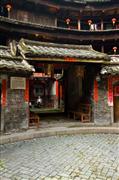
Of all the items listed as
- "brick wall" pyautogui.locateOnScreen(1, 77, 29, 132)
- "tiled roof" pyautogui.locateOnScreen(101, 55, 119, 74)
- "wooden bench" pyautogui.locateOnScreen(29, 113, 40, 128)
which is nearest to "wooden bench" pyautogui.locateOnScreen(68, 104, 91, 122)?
"tiled roof" pyautogui.locateOnScreen(101, 55, 119, 74)

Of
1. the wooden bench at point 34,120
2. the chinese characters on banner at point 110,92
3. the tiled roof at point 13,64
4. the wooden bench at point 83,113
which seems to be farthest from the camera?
the wooden bench at point 83,113

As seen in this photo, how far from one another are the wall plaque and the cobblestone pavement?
2670 mm

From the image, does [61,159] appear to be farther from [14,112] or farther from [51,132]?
[14,112]

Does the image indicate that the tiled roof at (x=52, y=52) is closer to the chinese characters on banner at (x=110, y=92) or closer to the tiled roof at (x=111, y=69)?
the tiled roof at (x=111, y=69)

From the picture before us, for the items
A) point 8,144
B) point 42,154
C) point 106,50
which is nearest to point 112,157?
point 42,154

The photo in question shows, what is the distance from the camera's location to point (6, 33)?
15.0m

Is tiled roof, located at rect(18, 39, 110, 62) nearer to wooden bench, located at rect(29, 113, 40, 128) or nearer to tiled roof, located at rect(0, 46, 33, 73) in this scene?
tiled roof, located at rect(0, 46, 33, 73)

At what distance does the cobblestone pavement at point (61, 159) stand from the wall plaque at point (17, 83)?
2670 millimetres

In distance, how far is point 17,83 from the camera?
34.7ft

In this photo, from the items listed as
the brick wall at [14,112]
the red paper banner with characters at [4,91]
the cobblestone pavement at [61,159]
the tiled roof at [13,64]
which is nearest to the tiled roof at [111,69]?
the cobblestone pavement at [61,159]

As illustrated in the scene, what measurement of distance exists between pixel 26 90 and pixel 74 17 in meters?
10.2

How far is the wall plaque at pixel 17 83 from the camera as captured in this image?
1038 centimetres

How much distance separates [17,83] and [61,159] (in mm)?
4717

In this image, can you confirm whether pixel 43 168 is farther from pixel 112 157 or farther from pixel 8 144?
pixel 8 144
